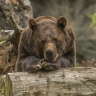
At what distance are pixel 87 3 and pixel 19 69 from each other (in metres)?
10.7

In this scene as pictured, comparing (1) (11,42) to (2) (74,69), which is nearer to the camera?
(2) (74,69)

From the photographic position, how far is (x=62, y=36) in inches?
239

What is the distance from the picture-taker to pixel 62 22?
20.2 feet

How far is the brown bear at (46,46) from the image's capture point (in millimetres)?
5637

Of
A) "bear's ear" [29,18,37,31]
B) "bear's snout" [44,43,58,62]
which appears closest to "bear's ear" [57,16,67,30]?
"bear's ear" [29,18,37,31]

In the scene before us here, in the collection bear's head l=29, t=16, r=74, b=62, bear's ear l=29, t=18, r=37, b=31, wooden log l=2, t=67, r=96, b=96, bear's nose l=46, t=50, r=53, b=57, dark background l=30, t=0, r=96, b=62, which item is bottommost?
wooden log l=2, t=67, r=96, b=96

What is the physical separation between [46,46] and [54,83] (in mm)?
515

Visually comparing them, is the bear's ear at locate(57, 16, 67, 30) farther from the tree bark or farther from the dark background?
the dark background

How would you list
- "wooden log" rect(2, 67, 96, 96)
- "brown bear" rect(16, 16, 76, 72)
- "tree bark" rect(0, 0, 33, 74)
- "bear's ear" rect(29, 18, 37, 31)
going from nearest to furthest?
"wooden log" rect(2, 67, 96, 96)
"brown bear" rect(16, 16, 76, 72)
"bear's ear" rect(29, 18, 37, 31)
"tree bark" rect(0, 0, 33, 74)

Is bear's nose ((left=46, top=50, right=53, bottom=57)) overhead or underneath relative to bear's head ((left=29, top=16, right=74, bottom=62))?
underneath

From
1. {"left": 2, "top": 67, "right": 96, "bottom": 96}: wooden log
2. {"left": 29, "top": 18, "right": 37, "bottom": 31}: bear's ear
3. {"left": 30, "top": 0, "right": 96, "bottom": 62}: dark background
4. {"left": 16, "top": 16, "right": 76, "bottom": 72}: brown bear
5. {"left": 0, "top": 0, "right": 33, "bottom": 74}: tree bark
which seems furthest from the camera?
{"left": 30, "top": 0, "right": 96, "bottom": 62}: dark background

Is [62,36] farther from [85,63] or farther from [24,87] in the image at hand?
[85,63]

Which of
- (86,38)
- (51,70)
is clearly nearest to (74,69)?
(51,70)

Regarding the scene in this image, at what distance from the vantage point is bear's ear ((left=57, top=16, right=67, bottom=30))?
241 inches
